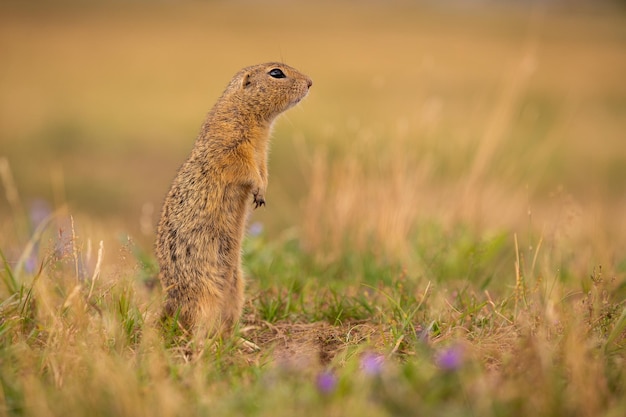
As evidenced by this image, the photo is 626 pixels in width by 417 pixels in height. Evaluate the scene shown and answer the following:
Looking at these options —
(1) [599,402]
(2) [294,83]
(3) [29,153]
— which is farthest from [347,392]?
(3) [29,153]

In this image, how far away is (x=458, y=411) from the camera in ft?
8.89

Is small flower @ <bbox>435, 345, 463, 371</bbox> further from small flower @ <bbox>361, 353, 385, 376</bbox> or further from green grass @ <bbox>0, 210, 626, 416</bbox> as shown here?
small flower @ <bbox>361, 353, 385, 376</bbox>

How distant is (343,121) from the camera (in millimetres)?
14609

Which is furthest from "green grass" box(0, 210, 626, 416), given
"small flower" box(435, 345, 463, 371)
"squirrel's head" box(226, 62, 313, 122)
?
"squirrel's head" box(226, 62, 313, 122)

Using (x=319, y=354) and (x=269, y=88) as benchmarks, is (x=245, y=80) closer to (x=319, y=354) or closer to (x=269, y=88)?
(x=269, y=88)

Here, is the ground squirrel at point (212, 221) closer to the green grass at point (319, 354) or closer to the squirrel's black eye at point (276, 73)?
the green grass at point (319, 354)

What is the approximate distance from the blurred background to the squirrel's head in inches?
13.7

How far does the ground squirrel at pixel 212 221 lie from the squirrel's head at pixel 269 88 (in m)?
0.14

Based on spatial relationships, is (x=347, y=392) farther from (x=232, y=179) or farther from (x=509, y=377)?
(x=232, y=179)

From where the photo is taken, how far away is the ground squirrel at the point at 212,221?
430cm

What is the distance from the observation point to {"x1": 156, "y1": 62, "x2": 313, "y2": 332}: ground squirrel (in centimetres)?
430

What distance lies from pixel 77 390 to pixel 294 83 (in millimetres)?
2898

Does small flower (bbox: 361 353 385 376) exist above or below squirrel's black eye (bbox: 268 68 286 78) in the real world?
below

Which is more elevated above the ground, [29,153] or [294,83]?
[294,83]
